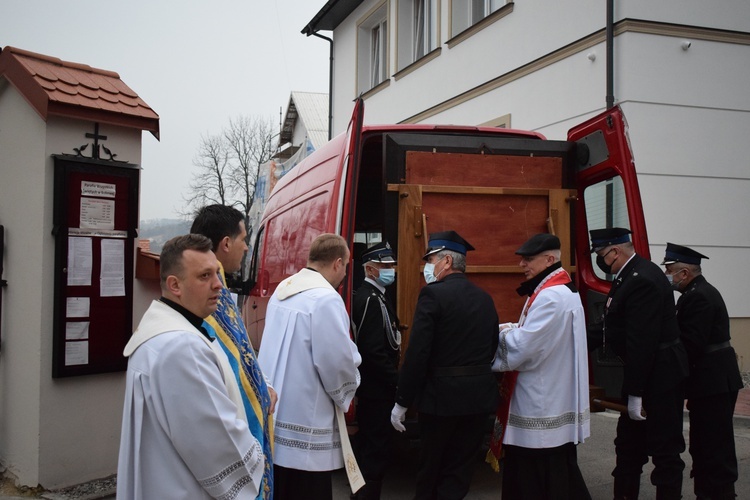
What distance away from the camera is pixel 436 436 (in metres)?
4.09

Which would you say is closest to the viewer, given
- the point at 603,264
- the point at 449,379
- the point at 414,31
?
the point at 449,379

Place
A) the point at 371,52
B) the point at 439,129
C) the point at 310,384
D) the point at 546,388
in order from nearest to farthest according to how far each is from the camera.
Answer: the point at 310,384
the point at 546,388
the point at 439,129
the point at 371,52

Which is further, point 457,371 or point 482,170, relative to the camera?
point 482,170

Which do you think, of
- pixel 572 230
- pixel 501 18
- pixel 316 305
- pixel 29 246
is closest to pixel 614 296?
pixel 572 230

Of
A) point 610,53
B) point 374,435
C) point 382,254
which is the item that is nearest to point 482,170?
point 382,254

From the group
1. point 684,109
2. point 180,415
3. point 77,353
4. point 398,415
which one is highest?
point 684,109

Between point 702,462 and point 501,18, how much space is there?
28.3ft

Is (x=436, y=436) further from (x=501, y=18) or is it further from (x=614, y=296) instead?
(x=501, y=18)

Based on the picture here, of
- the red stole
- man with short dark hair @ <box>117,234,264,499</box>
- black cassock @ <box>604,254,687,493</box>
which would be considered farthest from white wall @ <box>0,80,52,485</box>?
black cassock @ <box>604,254,687,493</box>

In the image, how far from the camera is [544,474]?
163 inches

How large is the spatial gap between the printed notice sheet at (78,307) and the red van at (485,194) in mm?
1711

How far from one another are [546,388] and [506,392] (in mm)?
306

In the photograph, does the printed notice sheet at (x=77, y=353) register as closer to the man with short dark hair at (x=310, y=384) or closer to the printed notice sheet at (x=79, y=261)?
the printed notice sheet at (x=79, y=261)

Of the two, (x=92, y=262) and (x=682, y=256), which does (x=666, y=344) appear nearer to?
(x=682, y=256)
